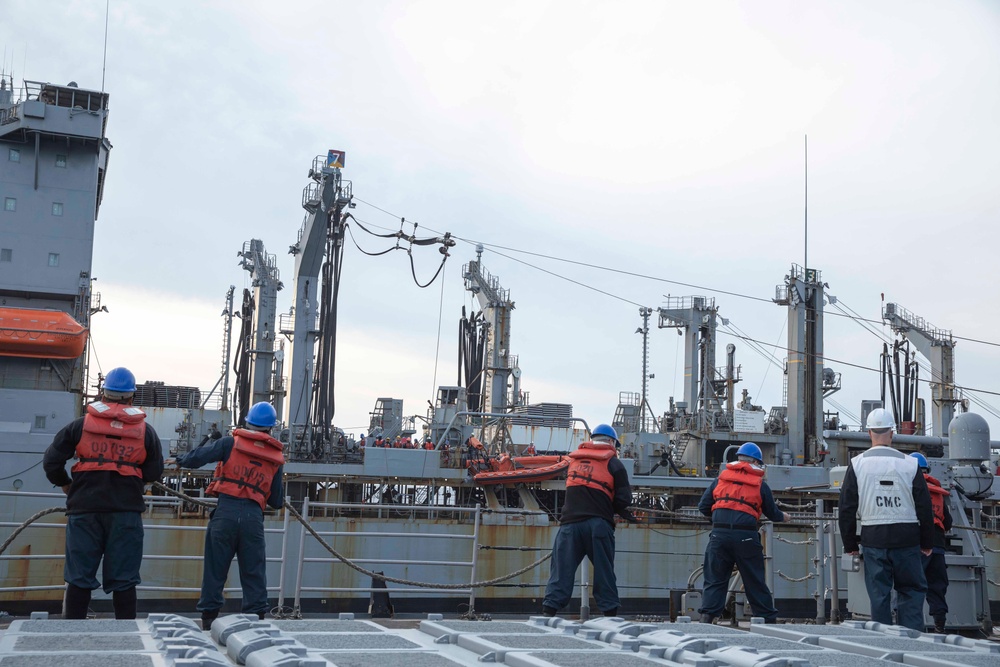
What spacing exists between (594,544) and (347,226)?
60.8ft

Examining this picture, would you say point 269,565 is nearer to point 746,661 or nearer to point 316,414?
point 316,414

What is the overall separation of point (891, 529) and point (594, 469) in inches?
69.3

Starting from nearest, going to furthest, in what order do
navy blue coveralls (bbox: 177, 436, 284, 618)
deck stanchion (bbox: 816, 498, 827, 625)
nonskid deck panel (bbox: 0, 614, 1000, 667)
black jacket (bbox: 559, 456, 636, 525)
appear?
nonskid deck panel (bbox: 0, 614, 1000, 667) < navy blue coveralls (bbox: 177, 436, 284, 618) < black jacket (bbox: 559, 456, 636, 525) < deck stanchion (bbox: 816, 498, 827, 625)

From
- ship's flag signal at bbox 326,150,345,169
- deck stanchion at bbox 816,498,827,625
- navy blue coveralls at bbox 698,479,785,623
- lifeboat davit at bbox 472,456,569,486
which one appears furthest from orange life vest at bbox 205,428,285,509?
ship's flag signal at bbox 326,150,345,169

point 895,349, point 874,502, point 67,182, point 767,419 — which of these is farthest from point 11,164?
point 895,349

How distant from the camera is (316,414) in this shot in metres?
21.3

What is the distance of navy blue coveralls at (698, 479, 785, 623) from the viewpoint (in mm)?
5938

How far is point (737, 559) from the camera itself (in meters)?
6.04

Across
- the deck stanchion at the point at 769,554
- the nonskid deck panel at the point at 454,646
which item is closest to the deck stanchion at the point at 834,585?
the deck stanchion at the point at 769,554

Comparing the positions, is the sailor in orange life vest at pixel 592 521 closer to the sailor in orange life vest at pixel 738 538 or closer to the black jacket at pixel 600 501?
the black jacket at pixel 600 501

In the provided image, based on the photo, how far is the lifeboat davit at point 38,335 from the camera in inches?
661

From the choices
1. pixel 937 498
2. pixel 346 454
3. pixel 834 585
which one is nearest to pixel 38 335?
pixel 346 454

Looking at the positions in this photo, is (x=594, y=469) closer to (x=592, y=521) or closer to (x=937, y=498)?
(x=592, y=521)

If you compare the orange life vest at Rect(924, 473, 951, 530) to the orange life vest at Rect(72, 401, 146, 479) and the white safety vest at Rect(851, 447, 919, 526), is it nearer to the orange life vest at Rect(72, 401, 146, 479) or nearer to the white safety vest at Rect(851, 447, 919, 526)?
the white safety vest at Rect(851, 447, 919, 526)
